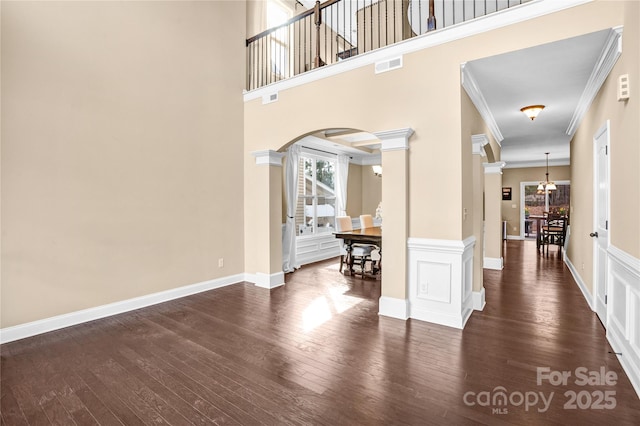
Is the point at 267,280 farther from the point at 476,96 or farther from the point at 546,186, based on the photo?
the point at 546,186

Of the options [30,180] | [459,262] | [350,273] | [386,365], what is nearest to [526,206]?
[350,273]

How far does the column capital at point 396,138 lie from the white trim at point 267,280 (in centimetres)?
267

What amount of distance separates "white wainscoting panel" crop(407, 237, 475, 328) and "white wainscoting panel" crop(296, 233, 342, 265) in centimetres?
309

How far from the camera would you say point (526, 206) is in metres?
12.1

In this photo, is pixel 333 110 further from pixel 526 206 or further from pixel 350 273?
pixel 526 206

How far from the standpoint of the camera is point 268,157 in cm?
496

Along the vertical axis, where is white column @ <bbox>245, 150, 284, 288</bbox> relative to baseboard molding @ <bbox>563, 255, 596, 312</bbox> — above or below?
above

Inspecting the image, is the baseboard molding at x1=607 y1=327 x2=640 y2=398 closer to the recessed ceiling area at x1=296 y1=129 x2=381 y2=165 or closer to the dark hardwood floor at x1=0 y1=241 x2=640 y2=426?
the dark hardwood floor at x1=0 y1=241 x2=640 y2=426

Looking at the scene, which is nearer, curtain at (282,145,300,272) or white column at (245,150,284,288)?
white column at (245,150,284,288)

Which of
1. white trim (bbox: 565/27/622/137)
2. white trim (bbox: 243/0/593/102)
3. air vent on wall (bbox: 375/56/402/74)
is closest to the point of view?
white trim (bbox: 565/27/622/137)

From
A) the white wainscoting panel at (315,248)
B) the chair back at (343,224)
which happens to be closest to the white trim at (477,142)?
the chair back at (343,224)

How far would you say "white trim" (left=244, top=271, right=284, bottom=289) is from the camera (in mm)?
4977

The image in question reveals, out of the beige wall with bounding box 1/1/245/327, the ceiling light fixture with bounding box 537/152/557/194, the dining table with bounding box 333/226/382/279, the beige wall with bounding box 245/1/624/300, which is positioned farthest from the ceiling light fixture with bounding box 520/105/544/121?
the ceiling light fixture with bounding box 537/152/557/194

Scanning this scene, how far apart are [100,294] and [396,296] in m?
3.46
